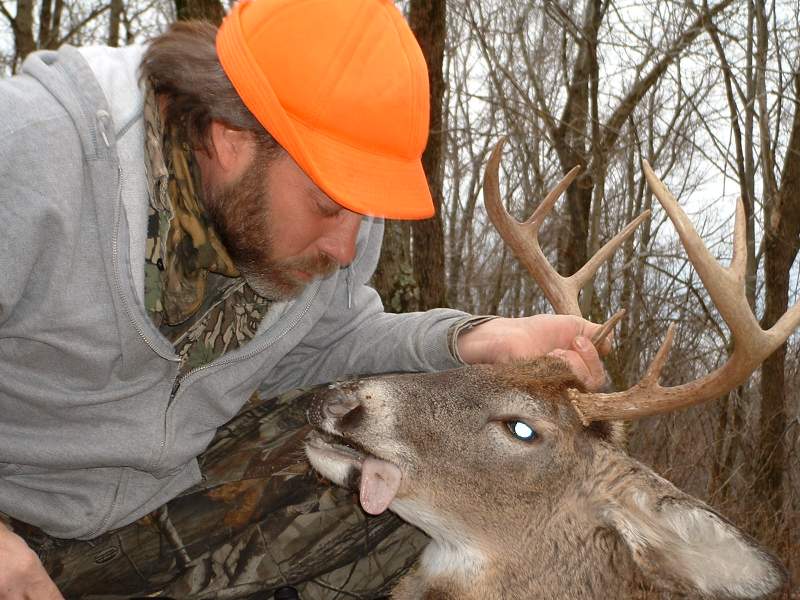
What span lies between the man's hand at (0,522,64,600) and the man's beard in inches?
45.1

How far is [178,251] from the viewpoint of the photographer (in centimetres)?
280

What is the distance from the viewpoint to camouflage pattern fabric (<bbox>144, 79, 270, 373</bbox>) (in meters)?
2.72

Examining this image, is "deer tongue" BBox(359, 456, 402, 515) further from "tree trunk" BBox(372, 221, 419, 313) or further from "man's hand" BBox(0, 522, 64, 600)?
"tree trunk" BBox(372, 221, 419, 313)

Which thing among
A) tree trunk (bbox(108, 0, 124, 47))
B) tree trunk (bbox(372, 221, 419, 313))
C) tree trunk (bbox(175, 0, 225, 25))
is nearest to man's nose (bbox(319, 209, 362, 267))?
tree trunk (bbox(372, 221, 419, 313))

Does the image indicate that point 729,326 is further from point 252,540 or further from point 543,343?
point 252,540

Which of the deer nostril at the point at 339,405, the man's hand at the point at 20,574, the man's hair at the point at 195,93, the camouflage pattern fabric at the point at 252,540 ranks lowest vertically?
the camouflage pattern fabric at the point at 252,540

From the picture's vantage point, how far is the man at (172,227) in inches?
101

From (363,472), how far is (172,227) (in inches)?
39.9

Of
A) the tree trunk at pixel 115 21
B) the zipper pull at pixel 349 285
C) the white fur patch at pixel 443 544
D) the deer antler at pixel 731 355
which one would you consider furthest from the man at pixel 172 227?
the tree trunk at pixel 115 21

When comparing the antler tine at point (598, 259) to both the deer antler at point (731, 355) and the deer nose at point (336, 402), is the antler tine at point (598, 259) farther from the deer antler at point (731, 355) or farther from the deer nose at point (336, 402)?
the deer nose at point (336, 402)

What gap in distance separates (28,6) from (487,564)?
10033 millimetres

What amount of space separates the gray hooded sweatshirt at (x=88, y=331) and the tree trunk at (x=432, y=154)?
327 centimetres

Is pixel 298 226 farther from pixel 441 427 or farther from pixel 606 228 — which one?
pixel 606 228

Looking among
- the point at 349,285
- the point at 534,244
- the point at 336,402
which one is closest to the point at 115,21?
the point at 349,285
